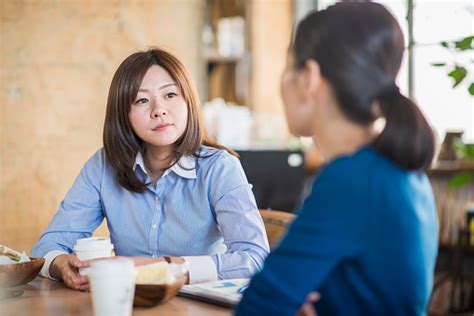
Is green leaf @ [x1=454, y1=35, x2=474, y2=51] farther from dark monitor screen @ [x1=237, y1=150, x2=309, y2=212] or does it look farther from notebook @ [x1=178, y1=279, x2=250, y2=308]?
dark monitor screen @ [x1=237, y1=150, x2=309, y2=212]

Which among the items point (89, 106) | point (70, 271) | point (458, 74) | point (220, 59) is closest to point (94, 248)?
point (70, 271)

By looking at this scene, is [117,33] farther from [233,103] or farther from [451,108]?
[451,108]

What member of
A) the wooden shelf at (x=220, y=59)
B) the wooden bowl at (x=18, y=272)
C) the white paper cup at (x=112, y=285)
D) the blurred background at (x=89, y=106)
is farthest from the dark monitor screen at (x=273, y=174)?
the white paper cup at (x=112, y=285)

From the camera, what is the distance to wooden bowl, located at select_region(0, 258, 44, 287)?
166cm

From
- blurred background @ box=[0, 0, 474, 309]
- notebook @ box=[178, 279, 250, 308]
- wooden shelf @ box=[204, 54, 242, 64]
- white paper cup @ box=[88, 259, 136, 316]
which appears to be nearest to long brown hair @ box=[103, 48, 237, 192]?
notebook @ box=[178, 279, 250, 308]

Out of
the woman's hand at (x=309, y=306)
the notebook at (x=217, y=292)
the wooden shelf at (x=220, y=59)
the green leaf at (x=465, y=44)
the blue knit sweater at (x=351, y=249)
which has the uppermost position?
the wooden shelf at (x=220, y=59)

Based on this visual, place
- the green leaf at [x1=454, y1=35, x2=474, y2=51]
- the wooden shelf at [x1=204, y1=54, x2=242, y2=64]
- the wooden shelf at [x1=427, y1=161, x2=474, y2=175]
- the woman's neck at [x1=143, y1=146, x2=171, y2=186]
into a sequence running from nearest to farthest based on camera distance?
the green leaf at [x1=454, y1=35, x2=474, y2=51] → the woman's neck at [x1=143, y1=146, x2=171, y2=186] → the wooden shelf at [x1=427, y1=161, x2=474, y2=175] → the wooden shelf at [x1=204, y1=54, x2=242, y2=64]

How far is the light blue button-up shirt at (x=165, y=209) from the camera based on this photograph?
2.03 m

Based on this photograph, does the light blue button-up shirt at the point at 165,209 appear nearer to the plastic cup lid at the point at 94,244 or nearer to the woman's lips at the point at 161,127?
the woman's lips at the point at 161,127

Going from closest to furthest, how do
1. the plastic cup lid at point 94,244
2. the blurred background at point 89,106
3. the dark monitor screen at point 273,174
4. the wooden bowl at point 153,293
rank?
the wooden bowl at point 153,293 → the plastic cup lid at point 94,244 → the blurred background at point 89,106 → the dark monitor screen at point 273,174

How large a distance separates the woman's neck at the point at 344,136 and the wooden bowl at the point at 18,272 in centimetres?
84

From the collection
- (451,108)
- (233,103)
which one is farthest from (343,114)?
(233,103)

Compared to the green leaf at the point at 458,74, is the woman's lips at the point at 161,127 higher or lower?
lower

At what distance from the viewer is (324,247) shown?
104 centimetres
